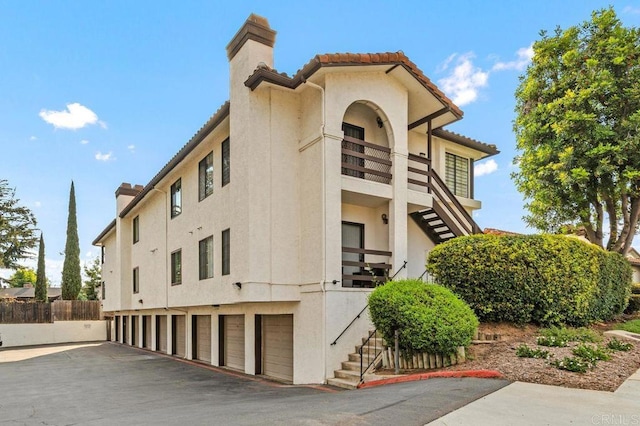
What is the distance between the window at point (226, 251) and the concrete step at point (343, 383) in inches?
184

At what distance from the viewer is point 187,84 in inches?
687

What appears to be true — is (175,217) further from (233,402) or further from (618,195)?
(618,195)

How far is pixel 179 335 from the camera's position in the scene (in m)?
21.2

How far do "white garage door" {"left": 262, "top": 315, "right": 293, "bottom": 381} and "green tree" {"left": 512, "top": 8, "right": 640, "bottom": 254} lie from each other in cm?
1036

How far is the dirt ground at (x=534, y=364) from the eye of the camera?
25.7 ft

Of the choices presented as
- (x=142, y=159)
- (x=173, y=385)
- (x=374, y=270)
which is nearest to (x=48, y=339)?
(x=142, y=159)

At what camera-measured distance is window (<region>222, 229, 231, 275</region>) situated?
13718 millimetres

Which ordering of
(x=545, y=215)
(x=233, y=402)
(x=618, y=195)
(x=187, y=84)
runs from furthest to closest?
1. (x=545, y=215)
2. (x=187, y=84)
3. (x=618, y=195)
4. (x=233, y=402)

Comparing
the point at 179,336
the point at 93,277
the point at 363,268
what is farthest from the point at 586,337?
the point at 93,277

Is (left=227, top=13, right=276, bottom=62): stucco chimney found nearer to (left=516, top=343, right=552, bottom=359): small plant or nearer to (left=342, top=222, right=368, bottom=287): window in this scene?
(left=342, top=222, right=368, bottom=287): window

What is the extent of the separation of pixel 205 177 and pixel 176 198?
3.65 meters

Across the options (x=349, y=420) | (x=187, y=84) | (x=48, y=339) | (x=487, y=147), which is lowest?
(x=48, y=339)

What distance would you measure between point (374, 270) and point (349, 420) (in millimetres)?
7273

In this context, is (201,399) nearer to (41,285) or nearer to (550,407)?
(550,407)
